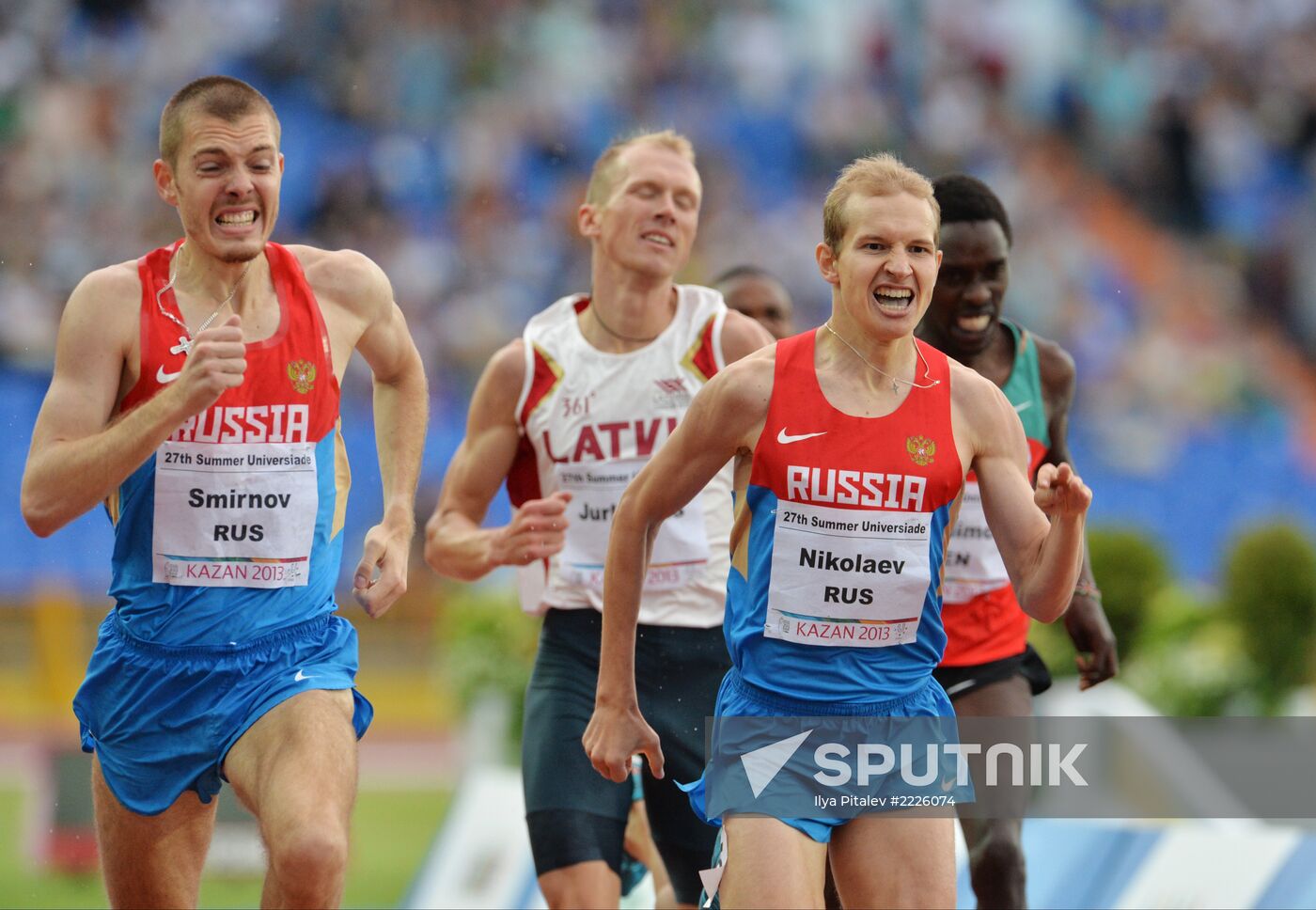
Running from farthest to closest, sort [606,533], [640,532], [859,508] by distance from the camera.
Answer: [606,533], [640,532], [859,508]

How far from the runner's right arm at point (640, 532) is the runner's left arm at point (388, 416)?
67cm

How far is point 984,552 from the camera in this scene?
224 inches

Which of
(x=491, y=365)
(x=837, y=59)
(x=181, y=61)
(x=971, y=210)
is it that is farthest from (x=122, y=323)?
(x=837, y=59)

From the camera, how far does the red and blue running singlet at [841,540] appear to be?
430 centimetres

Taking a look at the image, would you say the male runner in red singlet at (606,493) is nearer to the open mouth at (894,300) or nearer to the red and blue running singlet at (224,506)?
the red and blue running singlet at (224,506)

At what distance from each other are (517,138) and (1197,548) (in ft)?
24.4

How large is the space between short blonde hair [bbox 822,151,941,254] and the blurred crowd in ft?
35.5

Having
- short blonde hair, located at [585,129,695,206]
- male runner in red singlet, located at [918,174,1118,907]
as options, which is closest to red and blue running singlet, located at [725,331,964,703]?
male runner in red singlet, located at [918,174,1118,907]

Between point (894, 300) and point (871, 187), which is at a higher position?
point (871, 187)

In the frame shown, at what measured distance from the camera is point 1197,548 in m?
15.2

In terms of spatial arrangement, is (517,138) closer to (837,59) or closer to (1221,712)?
(837,59)

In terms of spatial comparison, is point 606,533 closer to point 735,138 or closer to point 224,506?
point 224,506

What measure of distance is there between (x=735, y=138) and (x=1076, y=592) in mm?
12827

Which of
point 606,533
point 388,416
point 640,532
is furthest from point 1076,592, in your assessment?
point 388,416
